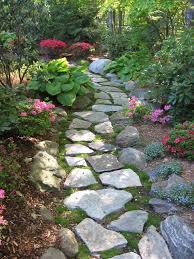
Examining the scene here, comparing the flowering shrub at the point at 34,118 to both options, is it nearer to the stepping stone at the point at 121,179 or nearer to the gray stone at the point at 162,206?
the stepping stone at the point at 121,179

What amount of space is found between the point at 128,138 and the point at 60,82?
2.13 meters

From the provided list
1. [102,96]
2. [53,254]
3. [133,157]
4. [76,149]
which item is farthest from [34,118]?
[102,96]

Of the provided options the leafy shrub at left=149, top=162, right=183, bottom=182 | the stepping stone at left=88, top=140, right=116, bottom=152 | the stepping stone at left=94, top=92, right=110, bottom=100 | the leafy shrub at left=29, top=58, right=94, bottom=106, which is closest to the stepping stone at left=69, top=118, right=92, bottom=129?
the leafy shrub at left=29, top=58, right=94, bottom=106

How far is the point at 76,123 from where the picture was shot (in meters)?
6.18

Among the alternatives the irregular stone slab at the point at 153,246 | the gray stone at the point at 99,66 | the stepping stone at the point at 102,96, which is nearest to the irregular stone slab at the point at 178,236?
the irregular stone slab at the point at 153,246

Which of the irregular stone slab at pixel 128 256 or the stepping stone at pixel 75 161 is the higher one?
the stepping stone at pixel 75 161

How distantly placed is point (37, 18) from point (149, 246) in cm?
482

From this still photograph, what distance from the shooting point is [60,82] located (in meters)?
6.89

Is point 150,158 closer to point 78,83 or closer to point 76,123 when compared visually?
point 76,123

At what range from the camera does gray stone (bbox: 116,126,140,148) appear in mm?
5350

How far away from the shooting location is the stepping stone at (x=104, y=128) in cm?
587

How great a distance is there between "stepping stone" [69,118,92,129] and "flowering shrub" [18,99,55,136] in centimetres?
59

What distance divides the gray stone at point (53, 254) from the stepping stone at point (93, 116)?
11.0 ft

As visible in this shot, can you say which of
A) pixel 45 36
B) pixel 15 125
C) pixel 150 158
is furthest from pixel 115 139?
pixel 45 36
